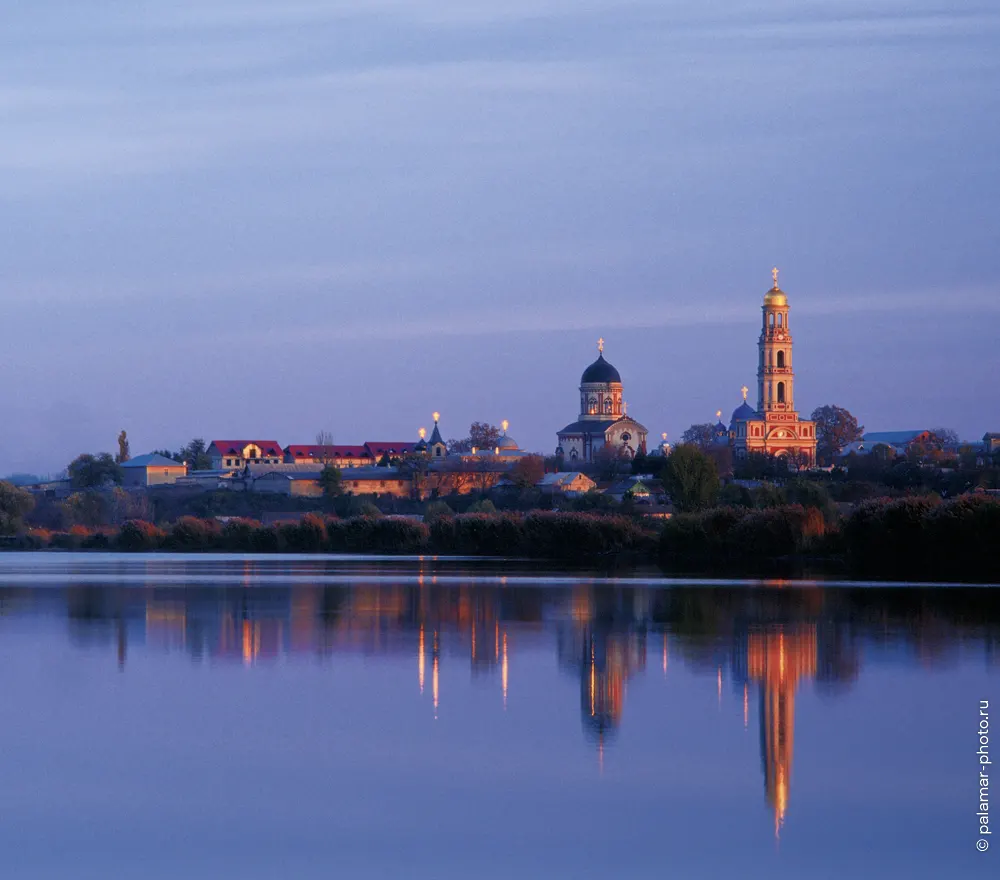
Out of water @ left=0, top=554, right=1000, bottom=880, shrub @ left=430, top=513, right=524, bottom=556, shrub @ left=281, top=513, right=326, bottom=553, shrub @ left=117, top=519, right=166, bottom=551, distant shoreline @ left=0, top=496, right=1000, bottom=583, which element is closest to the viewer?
water @ left=0, top=554, right=1000, bottom=880

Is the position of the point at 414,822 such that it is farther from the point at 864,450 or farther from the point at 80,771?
the point at 864,450

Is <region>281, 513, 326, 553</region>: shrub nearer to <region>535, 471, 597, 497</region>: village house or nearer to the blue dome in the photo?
<region>535, 471, 597, 497</region>: village house

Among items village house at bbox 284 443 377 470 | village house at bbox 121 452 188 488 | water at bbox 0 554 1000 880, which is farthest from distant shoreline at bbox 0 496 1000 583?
village house at bbox 284 443 377 470

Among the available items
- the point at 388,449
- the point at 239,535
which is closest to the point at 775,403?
the point at 388,449

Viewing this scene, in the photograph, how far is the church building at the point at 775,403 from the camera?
5448 inches

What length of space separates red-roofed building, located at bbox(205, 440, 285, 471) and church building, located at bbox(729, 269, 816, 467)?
39567mm

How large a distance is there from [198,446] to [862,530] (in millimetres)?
113358

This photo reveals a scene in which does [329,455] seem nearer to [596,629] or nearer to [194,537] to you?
[194,537]

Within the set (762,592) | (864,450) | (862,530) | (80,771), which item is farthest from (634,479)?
(80,771)

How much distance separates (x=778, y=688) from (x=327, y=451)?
125571 mm

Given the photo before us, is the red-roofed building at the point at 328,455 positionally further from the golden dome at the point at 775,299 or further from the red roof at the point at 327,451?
the golden dome at the point at 775,299

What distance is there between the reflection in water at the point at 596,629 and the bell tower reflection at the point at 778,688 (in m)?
0.02

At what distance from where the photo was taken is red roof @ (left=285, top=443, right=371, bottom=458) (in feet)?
451

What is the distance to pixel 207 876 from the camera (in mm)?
7734
